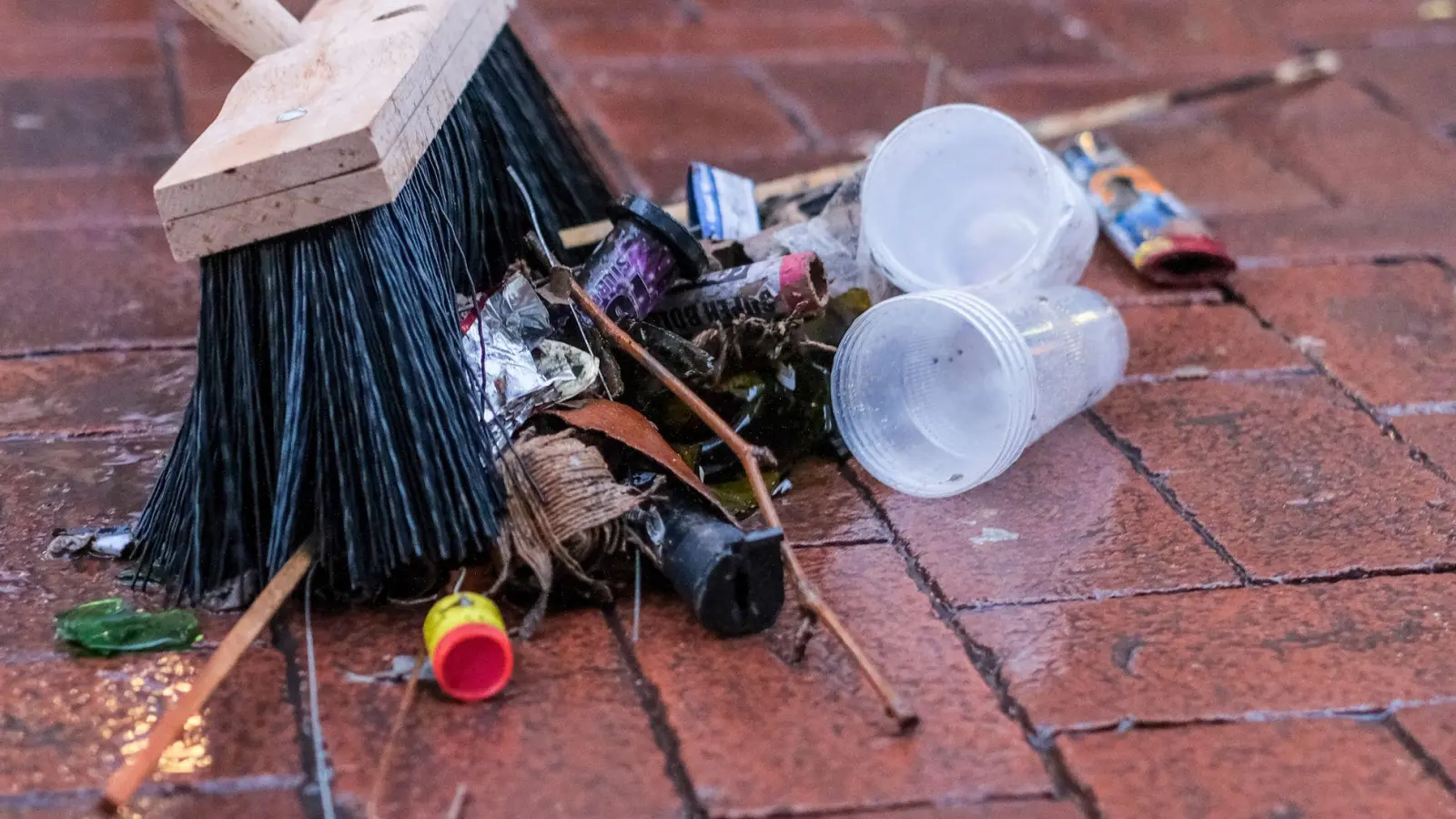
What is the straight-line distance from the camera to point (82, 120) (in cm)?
218

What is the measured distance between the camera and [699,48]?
2533 mm

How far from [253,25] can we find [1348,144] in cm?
178

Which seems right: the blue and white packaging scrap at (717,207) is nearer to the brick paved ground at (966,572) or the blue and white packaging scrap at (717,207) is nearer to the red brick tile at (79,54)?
the brick paved ground at (966,572)

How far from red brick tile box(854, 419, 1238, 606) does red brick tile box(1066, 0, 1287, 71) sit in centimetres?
137

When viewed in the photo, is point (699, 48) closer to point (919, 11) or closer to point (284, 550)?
point (919, 11)

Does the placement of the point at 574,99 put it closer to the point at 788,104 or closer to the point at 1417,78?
the point at 788,104

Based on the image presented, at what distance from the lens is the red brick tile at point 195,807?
0.98m

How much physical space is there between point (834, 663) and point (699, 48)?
5.43 feet

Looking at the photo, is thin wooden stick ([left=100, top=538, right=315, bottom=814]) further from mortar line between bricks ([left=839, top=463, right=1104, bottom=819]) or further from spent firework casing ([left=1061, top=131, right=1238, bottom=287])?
spent firework casing ([left=1061, top=131, right=1238, bottom=287])

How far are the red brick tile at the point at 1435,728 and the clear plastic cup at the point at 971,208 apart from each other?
605 millimetres

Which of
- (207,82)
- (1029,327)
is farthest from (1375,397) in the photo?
(207,82)

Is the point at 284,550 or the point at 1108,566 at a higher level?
the point at 284,550

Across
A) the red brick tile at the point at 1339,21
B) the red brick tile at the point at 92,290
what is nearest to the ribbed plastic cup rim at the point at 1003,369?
the red brick tile at the point at 92,290

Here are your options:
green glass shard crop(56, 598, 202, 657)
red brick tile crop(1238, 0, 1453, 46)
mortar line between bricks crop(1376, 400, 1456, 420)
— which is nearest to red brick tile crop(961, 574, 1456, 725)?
mortar line between bricks crop(1376, 400, 1456, 420)
